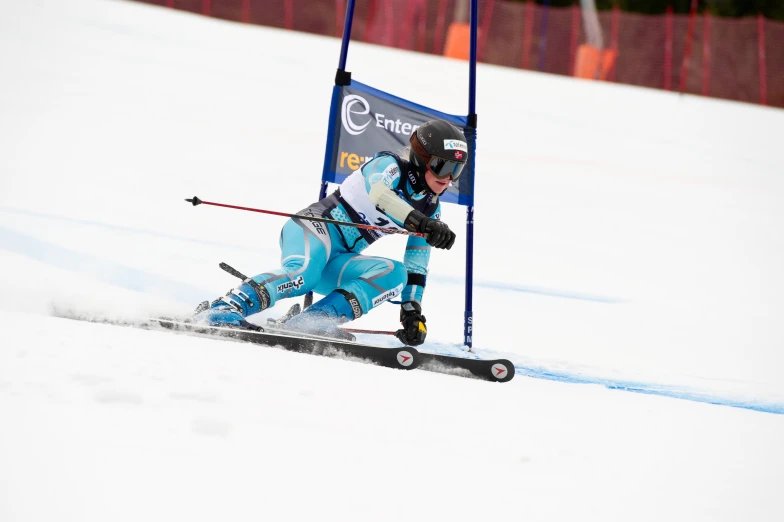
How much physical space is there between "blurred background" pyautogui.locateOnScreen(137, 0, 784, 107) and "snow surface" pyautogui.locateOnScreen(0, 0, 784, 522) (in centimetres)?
1076

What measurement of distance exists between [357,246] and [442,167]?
2.48ft

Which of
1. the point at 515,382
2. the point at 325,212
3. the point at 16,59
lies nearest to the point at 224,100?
the point at 16,59

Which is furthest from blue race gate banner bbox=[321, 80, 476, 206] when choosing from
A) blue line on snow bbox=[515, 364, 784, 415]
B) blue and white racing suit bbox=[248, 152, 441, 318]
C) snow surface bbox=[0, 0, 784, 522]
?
blue line on snow bbox=[515, 364, 784, 415]

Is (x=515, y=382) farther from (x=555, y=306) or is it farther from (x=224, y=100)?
(x=224, y=100)

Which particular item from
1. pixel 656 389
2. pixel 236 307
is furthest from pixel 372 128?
pixel 656 389

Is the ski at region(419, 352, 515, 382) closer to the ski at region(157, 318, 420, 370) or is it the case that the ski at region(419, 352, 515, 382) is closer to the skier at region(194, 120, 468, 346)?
the ski at region(157, 318, 420, 370)

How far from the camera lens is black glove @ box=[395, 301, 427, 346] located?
518 cm

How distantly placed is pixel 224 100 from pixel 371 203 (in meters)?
10.7

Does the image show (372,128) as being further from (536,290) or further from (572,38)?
(572,38)

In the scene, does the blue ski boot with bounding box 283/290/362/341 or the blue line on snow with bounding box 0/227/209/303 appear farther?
the blue line on snow with bounding box 0/227/209/303

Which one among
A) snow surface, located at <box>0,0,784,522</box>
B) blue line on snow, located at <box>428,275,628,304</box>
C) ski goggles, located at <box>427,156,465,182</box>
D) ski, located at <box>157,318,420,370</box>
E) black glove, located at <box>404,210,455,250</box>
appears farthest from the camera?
blue line on snow, located at <box>428,275,628,304</box>

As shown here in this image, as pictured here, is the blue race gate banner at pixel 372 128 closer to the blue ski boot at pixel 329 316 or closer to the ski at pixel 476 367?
the blue ski boot at pixel 329 316

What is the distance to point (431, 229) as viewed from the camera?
4.80m

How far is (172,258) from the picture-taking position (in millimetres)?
6637
